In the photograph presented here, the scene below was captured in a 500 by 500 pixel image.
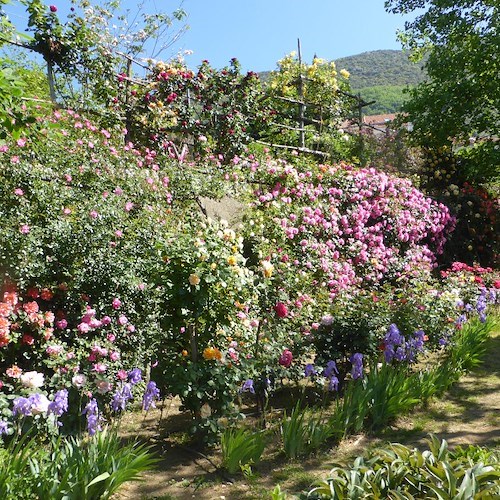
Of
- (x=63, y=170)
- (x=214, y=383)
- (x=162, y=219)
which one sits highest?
(x=63, y=170)

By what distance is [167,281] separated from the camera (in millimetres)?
3896

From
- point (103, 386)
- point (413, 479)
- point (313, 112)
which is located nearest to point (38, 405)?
point (103, 386)

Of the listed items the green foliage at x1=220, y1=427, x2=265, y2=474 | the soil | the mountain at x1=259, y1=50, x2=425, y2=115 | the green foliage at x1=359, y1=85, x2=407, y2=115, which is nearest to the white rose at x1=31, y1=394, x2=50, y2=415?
the soil

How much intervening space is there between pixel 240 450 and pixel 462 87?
1028cm

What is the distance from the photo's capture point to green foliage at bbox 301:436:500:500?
246 centimetres

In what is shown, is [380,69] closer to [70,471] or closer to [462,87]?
[462,87]

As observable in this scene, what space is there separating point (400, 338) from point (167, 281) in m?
1.98

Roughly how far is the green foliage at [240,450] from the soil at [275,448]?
0.07m

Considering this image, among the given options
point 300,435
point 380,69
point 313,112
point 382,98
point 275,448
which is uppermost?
point 380,69

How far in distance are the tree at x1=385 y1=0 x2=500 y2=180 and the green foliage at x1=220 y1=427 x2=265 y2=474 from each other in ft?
30.2

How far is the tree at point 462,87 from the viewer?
36.9 ft

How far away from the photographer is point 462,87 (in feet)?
37.8

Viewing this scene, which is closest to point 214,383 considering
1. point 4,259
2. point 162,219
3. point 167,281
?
point 167,281

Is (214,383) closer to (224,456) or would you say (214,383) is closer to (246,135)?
(224,456)
